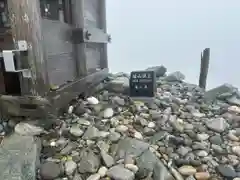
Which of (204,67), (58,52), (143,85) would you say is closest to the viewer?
(58,52)

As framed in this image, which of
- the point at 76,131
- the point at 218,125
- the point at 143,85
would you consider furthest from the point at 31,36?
the point at 218,125

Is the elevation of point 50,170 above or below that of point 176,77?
below

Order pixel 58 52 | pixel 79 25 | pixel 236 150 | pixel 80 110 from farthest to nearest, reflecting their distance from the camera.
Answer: pixel 79 25 < pixel 80 110 < pixel 58 52 < pixel 236 150

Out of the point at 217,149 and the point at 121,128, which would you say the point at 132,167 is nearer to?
the point at 121,128

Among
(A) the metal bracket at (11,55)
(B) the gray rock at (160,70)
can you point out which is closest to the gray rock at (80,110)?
(A) the metal bracket at (11,55)

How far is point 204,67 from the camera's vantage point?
3760 millimetres

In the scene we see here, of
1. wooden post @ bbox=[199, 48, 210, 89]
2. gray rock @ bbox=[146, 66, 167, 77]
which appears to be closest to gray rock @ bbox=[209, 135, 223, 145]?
wooden post @ bbox=[199, 48, 210, 89]

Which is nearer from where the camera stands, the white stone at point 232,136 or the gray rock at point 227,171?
the gray rock at point 227,171

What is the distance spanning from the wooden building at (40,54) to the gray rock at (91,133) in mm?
344

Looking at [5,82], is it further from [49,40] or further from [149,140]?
[149,140]

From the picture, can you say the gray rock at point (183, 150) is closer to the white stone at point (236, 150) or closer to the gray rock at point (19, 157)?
the white stone at point (236, 150)

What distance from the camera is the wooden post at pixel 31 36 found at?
1.56 meters

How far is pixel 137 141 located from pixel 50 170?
2.14ft

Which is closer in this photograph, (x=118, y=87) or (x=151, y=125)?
(x=151, y=125)
